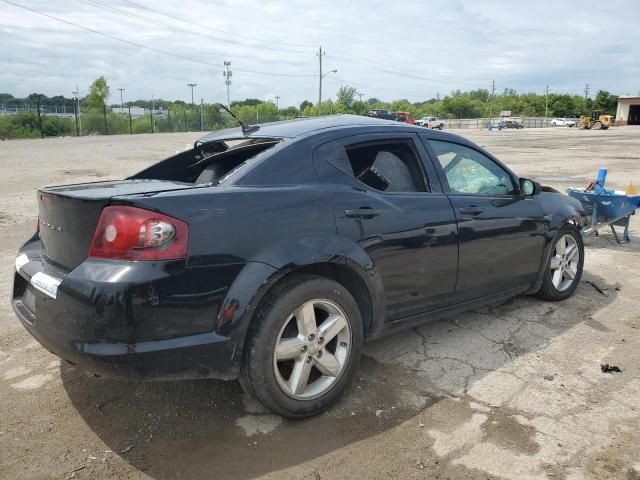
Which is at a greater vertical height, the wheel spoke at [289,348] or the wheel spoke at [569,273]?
the wheel spoke at [289,348]

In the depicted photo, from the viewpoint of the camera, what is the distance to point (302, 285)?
2.86 metres

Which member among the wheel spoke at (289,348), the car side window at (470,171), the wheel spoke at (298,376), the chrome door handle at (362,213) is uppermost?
the car side window at (470,171)

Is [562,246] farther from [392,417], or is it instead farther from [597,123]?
[597,123]

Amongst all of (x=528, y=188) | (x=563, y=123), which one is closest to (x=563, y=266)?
(x=528, y=188)

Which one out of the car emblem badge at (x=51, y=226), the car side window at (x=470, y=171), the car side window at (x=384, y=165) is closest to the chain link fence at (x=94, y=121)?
the car side window at (x=470, y=171)

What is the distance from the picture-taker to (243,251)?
105 inches

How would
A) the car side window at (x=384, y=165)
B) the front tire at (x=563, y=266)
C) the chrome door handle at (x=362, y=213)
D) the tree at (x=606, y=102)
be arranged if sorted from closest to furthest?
the chrome door handle at (x=362, y=213)
the car side window at (x=384, y=165)
the front tire at (x=563, y=266)
the tree at (x=606, y=102)

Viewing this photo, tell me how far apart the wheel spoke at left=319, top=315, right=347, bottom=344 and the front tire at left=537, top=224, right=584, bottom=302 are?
95.3 inches

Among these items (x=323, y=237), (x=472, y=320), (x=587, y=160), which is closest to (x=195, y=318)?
(x=323, y=237)

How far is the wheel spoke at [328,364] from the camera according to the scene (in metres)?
2.99

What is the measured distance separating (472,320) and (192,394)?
240 centimetres

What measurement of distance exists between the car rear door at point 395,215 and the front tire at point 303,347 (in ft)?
1.09

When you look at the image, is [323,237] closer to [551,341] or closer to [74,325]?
[74,325]

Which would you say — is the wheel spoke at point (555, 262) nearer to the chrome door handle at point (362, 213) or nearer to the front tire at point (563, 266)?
the front tire at point (563, 266)
